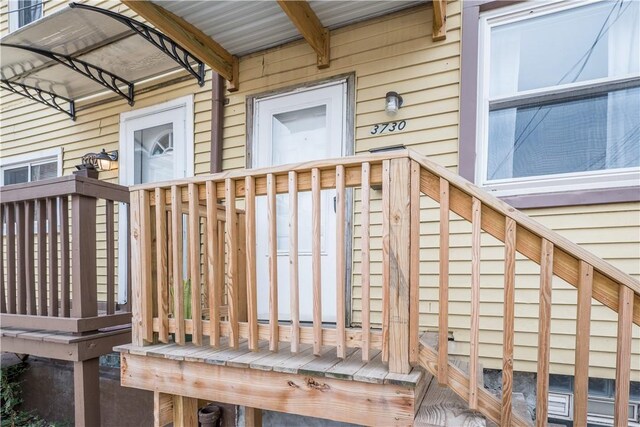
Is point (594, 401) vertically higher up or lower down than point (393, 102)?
lower down

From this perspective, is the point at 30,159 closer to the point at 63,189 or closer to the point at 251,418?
the point at 63,189

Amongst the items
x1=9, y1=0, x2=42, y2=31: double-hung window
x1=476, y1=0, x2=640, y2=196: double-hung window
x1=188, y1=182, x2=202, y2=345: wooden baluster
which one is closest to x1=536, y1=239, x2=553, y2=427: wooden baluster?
x1=476, y1=0, x2=640, y2=196: double-hung window

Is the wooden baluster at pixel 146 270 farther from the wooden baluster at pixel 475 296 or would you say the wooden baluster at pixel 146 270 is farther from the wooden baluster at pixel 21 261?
the wooden baluster at pixel 475 296

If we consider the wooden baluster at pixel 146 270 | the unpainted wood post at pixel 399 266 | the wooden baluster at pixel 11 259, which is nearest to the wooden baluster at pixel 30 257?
the wooden baluster at pixel 11 259

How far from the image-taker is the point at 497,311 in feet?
7.68

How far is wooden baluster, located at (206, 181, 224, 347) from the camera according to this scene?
170 cm

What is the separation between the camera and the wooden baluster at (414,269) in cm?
138

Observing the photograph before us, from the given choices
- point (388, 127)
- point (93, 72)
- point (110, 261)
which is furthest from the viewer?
point (93, 72)

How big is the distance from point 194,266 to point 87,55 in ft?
9.13

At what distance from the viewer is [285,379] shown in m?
1.53

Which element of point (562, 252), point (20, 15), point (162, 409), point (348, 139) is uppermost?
point (20, 15)

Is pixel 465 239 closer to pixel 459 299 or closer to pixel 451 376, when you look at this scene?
pixel 459 299

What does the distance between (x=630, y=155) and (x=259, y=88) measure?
2.75 metres

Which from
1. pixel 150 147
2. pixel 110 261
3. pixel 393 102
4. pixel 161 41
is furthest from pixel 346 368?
pixel 150 147
